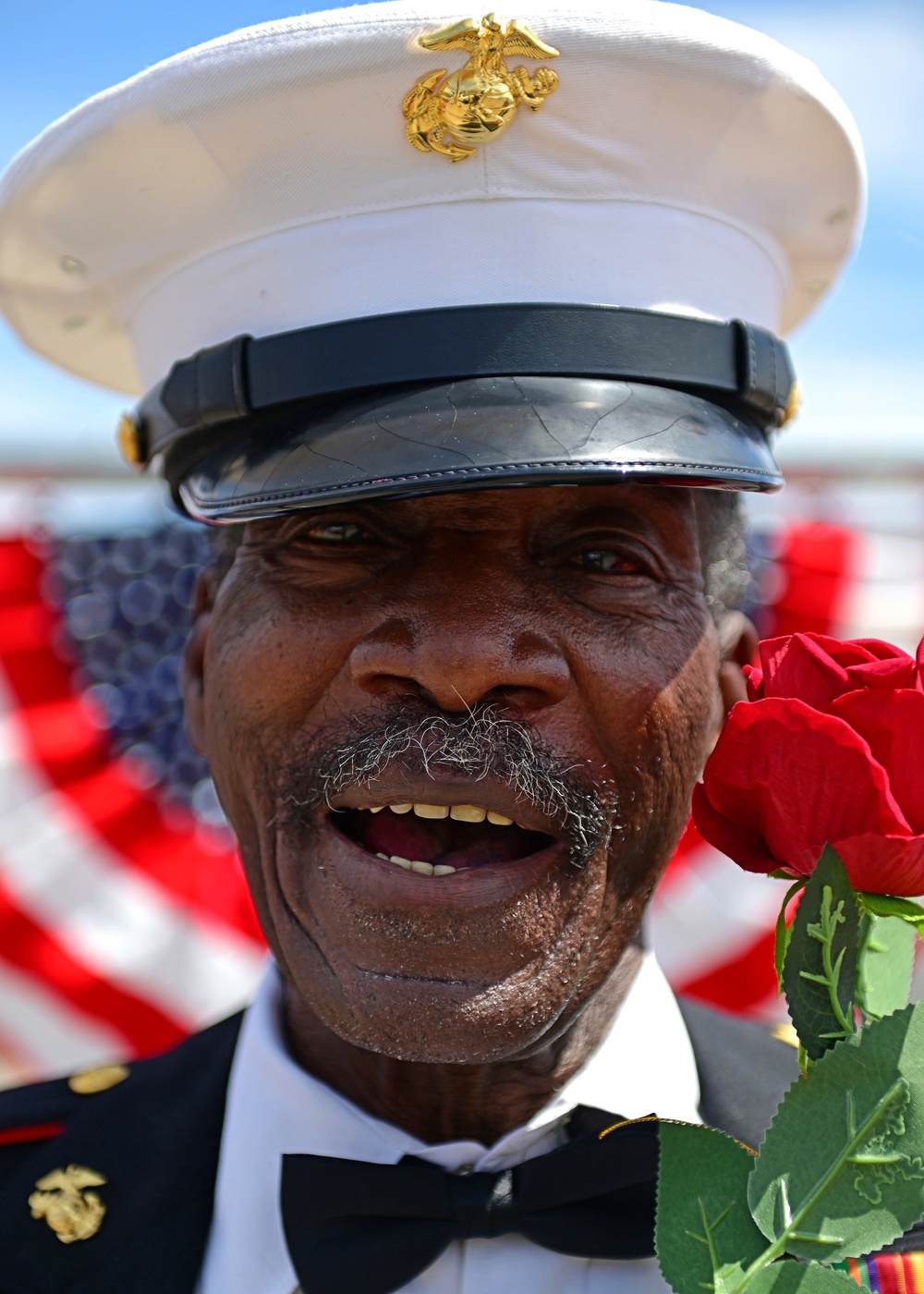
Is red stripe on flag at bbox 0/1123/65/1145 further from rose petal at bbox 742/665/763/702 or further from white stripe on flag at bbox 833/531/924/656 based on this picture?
white stripe on flag at bbox 833/531/924/656

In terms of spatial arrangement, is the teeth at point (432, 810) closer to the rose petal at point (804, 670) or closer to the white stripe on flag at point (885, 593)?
the rose petal at point (804, 670)

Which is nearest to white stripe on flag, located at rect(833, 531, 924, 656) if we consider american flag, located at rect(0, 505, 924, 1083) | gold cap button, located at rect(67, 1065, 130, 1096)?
american flag, located at rect(0, 505, 924, 1083)

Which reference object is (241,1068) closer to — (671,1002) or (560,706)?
(671,1002)

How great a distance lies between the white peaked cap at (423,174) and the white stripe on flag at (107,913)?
329cm

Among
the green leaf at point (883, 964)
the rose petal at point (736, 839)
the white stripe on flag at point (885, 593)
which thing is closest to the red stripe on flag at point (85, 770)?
the white stripe on flag at point (885, 593)

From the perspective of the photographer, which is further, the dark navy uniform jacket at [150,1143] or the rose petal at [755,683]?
the dark navy uniform jacket at [150,1143]

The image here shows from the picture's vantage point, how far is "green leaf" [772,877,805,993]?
46.5 inches

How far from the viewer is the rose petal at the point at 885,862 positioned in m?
1.12

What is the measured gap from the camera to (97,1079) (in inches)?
89.9

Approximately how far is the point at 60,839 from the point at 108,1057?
0.86 meters

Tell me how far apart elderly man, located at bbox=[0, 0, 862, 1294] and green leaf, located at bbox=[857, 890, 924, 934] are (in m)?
0.53

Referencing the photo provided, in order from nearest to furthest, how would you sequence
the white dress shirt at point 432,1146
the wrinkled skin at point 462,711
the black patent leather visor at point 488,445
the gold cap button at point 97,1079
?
1. the black patent leather visor at point 488,445
2. the wrinkled skin at point 462,711
3. the white dress shirt at point 432,1146
4. the gold cap button at point 97,1079

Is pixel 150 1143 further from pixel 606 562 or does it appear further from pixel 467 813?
pixel 606 562

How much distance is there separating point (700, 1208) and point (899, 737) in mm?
476
